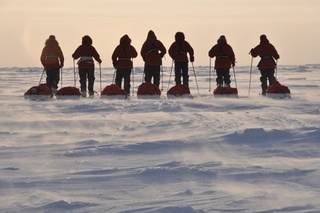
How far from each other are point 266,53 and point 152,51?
280 centimetres

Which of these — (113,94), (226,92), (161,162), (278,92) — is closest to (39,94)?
(113,94)

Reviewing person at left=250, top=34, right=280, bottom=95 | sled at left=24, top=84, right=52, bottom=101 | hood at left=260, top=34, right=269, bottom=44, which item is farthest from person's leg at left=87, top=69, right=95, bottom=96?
hood at left=260, top=34, right=269, bottom=44

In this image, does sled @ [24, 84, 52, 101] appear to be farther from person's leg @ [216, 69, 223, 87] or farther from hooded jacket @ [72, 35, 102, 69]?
person's leg @ [216, 69, 223, 87]

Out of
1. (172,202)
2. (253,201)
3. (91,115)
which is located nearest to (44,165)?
(172,202)

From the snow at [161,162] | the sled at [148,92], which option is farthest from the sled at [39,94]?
the snow at [161,162]

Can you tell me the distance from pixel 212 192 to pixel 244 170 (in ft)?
2.67

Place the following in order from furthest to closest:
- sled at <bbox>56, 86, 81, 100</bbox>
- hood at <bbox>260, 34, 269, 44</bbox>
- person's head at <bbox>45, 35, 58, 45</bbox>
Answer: person's head at <bbox>45, 35, 58, 45</bbox> < hood at <bbox>260, 34, 269, 44</bbox> < sled at <bbox>56, 86, 81, 100</bbox>

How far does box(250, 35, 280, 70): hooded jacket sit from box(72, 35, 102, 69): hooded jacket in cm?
398

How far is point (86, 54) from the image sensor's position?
16016mm

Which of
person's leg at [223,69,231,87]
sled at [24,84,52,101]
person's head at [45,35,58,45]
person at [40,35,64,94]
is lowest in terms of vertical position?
sled at [24,84,52,101]

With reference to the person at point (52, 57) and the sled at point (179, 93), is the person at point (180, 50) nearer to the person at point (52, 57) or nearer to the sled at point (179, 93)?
the sled at point (179, 93)

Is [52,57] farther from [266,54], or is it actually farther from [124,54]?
[266,54]

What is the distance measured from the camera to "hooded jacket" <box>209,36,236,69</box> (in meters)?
16.3

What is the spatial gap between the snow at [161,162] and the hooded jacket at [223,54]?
18.9 ft
